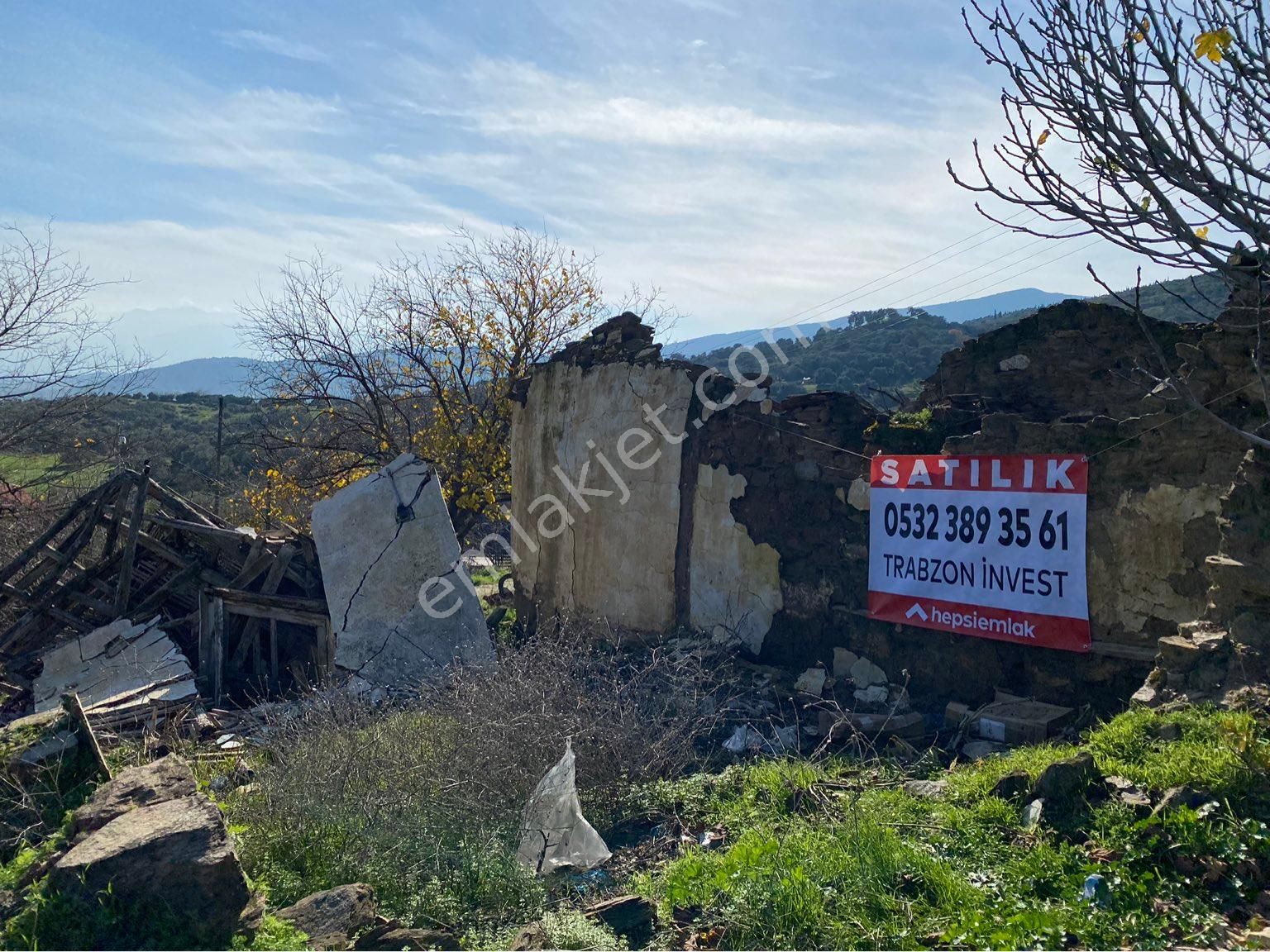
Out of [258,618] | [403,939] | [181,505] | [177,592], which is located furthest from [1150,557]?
[181,505]

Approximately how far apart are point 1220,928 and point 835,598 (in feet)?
15.0

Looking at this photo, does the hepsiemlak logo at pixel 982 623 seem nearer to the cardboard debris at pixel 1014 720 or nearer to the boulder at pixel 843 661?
the cardboard debris at pixel 1014 720

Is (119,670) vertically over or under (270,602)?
under

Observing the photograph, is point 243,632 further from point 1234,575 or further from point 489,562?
point 489,562

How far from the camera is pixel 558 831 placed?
14.8ft

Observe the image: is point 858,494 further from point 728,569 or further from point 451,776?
point 451,776

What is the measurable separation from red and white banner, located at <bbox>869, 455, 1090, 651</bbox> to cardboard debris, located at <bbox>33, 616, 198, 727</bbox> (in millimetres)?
6277

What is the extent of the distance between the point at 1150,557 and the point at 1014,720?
133 centimetres

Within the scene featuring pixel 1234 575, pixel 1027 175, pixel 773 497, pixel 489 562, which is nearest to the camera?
pixel 1027 175

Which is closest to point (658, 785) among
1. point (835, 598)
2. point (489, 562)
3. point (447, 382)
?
point (835, 598)

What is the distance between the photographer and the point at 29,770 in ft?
17.2

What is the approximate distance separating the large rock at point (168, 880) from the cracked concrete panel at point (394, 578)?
16.1ft

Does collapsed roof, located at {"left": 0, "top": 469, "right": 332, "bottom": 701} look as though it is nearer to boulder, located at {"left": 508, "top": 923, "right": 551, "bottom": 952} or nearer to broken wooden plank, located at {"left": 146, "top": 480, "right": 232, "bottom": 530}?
broken wooden plank, located at {"left": 146, "top": 480, "right": 232, "bottom": 530}

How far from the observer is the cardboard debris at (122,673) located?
7.90 metres
